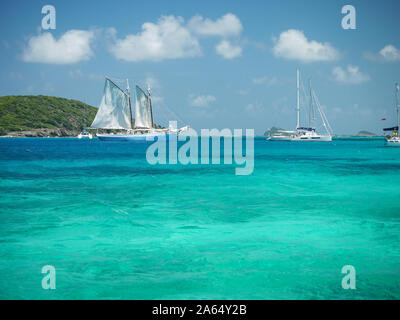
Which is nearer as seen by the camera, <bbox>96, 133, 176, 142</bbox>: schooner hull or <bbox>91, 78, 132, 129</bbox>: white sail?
<bbox>91, 78, 132, 129</bbox>: white sail

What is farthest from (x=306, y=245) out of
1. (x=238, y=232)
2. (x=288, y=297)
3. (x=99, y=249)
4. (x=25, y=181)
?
(x=25, y=181)

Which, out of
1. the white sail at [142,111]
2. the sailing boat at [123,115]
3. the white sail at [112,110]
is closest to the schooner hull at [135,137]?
the sailing boat at [123,115]

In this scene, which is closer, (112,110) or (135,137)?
(112,110)

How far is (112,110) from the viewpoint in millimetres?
105188

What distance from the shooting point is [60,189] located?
24.1m

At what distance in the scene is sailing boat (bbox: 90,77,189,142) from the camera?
340 ft

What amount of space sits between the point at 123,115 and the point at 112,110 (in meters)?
4.76

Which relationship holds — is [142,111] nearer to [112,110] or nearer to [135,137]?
[135,137]

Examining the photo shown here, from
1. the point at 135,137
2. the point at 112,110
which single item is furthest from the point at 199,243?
the point at 135,137

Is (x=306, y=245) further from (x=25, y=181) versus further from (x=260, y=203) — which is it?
(x=25, y=181)

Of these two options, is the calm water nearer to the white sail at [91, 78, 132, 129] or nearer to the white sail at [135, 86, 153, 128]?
the white sail at [91, 78, 132, 129]

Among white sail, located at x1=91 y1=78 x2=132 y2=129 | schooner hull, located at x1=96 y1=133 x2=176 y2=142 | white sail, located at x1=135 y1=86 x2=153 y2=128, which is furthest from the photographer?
schooner hull, located at x1=96 y1=133 x2=176 y2=142

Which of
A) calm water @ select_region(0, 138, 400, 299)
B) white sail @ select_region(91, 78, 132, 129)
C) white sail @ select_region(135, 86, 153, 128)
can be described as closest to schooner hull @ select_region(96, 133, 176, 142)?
white sail @ select_region(135, 86, 153, 128)

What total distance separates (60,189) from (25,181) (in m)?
5.75
